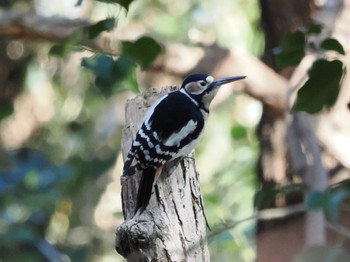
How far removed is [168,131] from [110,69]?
19.3 inches

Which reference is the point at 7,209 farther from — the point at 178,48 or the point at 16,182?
the point at 178,48

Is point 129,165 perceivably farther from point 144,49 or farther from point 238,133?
point 238,133

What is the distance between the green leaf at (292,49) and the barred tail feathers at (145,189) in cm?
41

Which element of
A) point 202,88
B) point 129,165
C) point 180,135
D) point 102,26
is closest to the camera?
point 102,26

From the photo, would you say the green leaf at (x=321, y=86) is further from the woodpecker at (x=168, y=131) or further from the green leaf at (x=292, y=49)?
the woodpecker at (x=168, y=131)

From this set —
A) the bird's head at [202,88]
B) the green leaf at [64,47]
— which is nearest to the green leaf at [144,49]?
the green leaf at [64,47]

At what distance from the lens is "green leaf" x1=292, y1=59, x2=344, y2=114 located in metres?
1.24

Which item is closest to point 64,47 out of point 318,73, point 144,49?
point 144,49

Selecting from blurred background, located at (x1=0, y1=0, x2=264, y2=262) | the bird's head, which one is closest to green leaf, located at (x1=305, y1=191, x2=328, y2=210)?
the bird's head

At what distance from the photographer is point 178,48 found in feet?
10.6

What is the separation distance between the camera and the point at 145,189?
165 centimetres

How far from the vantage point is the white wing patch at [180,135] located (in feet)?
6.14

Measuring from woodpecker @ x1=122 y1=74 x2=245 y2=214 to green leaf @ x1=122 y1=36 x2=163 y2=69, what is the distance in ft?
1.14

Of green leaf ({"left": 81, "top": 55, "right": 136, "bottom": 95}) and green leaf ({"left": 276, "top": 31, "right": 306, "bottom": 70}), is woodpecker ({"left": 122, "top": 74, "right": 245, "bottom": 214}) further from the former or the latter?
green leaf ({"left": 276, "top": 31, "right": 306, "bottom": 70})
